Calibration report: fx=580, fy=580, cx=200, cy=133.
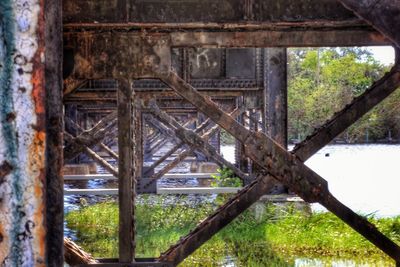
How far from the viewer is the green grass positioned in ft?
24.5

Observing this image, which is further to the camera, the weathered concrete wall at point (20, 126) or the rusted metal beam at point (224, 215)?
the rusted metal beam at point (224, 215)

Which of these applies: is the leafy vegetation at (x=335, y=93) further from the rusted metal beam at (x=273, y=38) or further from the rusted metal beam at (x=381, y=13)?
the rusted metal beam at (x=381, y=13)

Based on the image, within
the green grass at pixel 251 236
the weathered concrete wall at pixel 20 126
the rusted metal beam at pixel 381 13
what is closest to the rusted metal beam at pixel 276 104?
the green grass at pixel 251 236

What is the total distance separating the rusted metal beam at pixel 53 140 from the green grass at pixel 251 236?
5579 mm

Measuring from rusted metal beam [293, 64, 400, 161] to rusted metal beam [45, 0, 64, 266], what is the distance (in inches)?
100

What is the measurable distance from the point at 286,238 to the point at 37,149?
23.1ft

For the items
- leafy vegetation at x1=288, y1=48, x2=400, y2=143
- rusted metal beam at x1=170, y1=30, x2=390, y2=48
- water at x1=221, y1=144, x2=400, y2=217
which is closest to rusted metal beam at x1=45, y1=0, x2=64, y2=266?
rusted metal beam at x1=170, y1=30, x2=390, y2=48

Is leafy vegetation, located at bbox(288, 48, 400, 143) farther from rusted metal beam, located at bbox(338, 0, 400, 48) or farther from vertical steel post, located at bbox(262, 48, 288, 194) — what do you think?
rusted metal beam, located at bbox(338, 0, 400, 48)

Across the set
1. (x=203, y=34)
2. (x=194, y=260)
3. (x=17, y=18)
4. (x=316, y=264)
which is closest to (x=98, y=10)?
(x=203, y=34)

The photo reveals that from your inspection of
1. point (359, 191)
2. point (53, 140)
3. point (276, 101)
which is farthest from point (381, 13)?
point (359, 191)

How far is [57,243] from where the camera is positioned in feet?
4.84

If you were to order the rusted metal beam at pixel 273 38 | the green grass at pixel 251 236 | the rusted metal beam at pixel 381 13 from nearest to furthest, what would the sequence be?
1. the rusted metal beam at pixel 381 13
2. the rusted metal beam at pixel 273 38
3. the green grass at pixel 251 236

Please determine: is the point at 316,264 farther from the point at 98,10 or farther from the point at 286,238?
the point at 98,10

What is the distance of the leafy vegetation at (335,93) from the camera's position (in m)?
49.5
